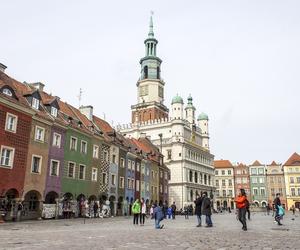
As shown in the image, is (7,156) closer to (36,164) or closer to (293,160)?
(36,164)

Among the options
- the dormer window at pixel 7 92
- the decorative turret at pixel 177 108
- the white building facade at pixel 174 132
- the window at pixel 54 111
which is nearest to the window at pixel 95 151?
the window at pixel 54 111

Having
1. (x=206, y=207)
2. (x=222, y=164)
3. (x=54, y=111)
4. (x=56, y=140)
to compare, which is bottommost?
(x=206, y=207)

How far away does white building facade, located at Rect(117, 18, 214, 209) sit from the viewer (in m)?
82.6

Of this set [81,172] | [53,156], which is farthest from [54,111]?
[81,172]

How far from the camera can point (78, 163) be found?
3766cm

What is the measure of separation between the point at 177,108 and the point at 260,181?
48.4 metres

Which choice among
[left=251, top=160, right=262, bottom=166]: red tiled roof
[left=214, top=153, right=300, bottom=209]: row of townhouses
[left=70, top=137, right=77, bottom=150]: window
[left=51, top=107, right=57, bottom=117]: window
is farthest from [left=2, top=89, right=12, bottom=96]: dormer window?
[left=251, top=160, right=262, bottom=166]: red tiled roof

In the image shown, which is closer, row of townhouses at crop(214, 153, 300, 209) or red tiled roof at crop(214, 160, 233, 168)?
row of townhouses at crop(214, 153, 300, 209)

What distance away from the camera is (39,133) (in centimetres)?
3238

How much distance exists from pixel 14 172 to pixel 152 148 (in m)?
38.2

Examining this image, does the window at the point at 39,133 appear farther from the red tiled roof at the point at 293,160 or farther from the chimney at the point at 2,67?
the red tiled roof at the point at 293,160

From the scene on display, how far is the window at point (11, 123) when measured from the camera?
28.5 m

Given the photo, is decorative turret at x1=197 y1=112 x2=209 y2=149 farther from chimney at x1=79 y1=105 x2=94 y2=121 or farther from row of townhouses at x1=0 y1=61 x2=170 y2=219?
chimney at x1=79 y1=105 x2=94 y2=121

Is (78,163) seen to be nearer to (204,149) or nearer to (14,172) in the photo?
(14,172)
